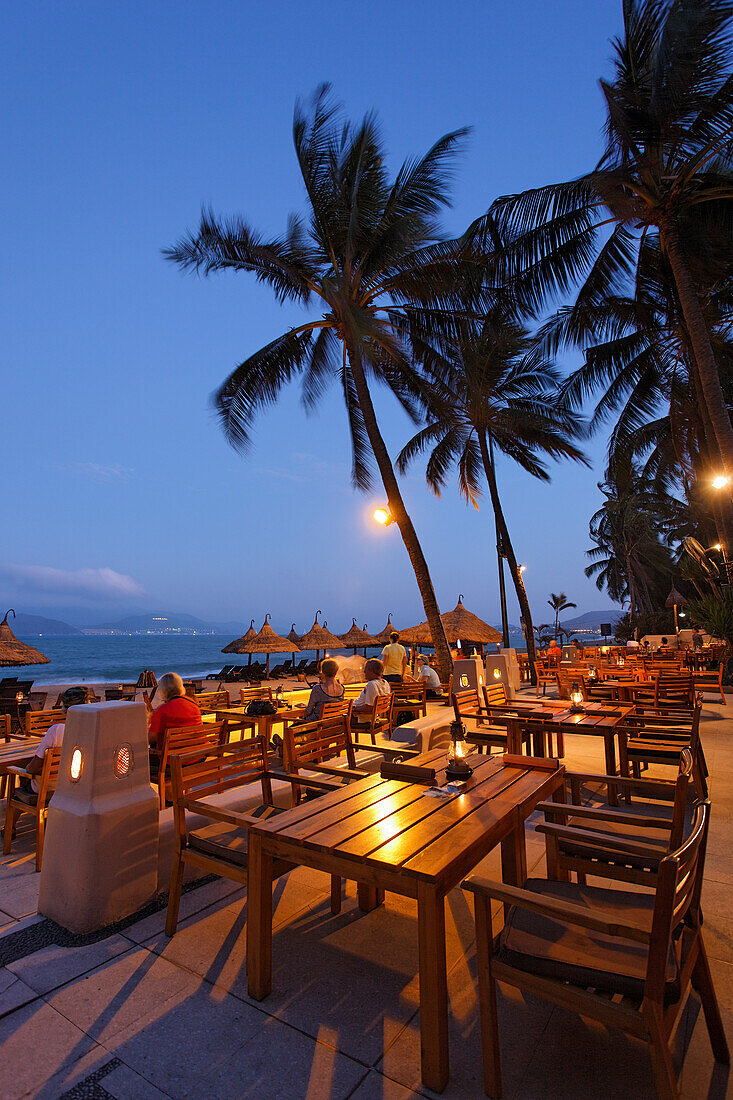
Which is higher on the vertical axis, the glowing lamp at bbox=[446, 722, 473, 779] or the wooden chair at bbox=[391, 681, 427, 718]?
the glowing lamp at bbox=[446, 722, 473, 779]

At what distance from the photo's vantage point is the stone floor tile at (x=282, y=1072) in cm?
154

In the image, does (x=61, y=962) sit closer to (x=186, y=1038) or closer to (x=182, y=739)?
(x=186, y=1038)

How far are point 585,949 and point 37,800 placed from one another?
3.17m

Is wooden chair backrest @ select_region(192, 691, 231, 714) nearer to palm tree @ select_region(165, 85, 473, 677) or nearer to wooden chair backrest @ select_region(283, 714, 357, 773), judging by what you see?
wooden chair backrest @ select_region(283, 714, 357, 773)

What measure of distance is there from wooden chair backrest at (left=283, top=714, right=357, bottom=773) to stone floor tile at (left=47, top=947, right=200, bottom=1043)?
1.22 metres

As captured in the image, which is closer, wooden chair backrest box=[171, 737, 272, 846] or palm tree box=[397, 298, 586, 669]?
wooden chair backrest box=[171, 737, 272, 846]

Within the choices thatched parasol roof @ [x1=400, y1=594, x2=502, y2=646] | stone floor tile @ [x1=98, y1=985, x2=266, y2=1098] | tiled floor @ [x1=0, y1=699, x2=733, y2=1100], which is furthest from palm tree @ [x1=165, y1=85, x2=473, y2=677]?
thatched parasol roof @ [x1=400, y1=594, x2=502, y2=646]

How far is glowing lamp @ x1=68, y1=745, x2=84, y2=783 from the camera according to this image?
8.42 ft

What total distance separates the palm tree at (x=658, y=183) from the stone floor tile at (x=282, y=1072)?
9.34 meters

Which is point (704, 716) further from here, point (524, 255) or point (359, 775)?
point (524, 255)

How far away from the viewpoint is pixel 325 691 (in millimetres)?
4898

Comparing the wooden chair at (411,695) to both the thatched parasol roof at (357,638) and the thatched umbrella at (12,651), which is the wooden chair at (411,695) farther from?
the thatched parasol roof at (357,638)

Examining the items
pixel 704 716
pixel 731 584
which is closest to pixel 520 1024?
pixel 704 716

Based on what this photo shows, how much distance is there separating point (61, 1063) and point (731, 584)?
1115 cm
